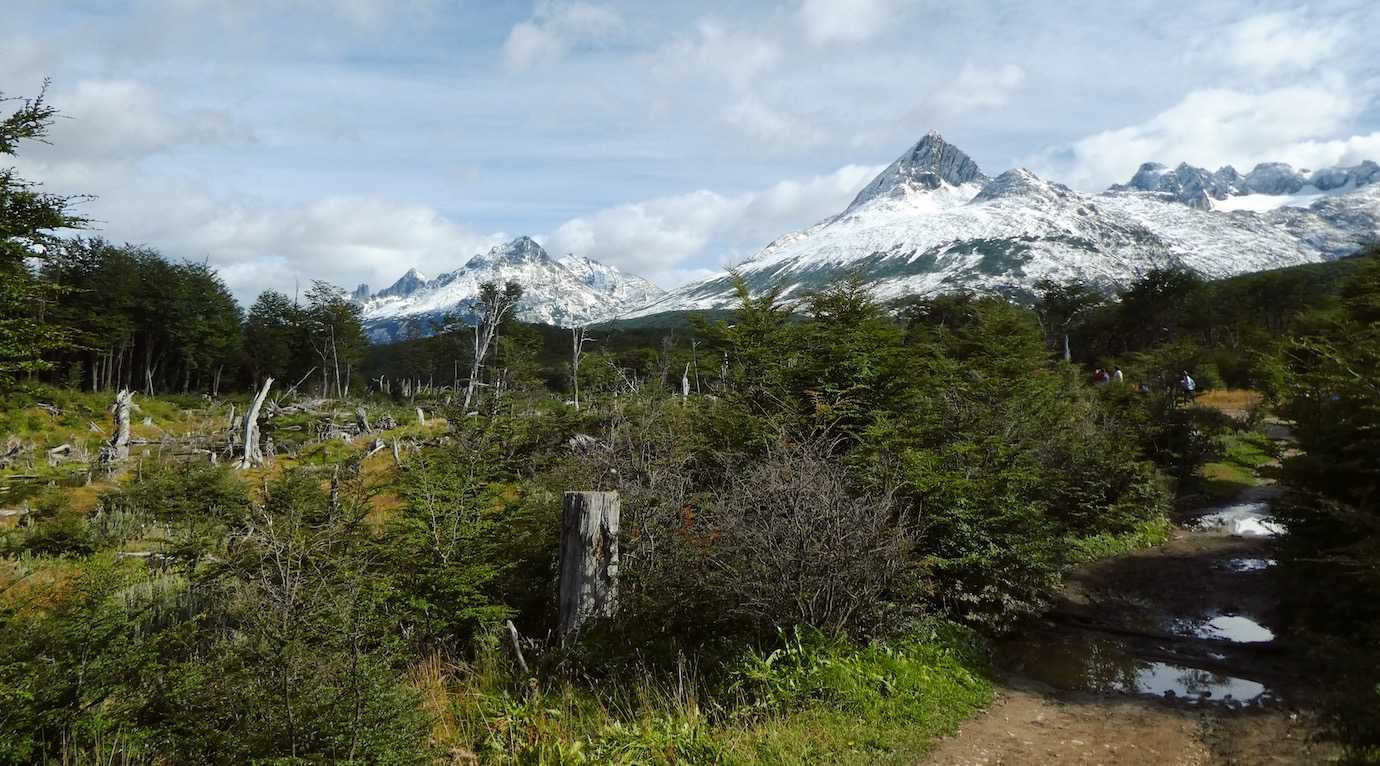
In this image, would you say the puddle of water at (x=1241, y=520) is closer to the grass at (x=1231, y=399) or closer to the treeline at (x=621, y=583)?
the treeline at (x=621, y=583)

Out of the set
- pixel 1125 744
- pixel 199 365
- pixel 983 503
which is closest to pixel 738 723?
pixel 1125 744

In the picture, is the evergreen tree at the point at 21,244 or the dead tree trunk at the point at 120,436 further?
the dead tree trunk at the point at 120,436

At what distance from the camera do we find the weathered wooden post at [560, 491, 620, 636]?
7293 millimetres

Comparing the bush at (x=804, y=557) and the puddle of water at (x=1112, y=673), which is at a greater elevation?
the bush at (x=804, y=557)

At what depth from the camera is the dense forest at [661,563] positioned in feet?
16.2

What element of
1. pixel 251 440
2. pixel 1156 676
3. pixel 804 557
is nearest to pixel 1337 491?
pixel 1156 676

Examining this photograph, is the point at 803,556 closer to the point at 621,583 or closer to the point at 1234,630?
the point at 621,583

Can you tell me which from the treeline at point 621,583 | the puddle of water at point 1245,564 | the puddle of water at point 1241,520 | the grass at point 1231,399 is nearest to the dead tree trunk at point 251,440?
the treeline at point 621,583

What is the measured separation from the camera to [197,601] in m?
8.34

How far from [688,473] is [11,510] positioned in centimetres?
1739

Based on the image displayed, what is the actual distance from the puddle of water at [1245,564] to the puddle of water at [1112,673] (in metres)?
5.96

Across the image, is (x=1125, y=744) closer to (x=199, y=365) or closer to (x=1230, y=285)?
(x=199, y=365)

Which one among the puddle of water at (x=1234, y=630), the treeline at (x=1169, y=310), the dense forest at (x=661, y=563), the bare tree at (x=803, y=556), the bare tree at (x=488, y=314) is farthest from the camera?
the treeline at (x=1169, y=310)

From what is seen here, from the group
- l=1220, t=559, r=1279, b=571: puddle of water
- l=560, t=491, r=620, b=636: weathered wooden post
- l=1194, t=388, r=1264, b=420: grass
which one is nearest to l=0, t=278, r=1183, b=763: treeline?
l=560, t=491, r=620, b=636: weathered wooden post
